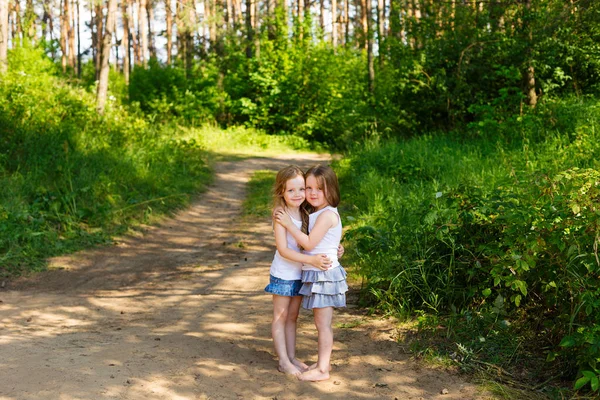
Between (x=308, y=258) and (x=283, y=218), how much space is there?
1.05 ft

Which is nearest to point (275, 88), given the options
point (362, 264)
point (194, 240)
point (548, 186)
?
point (194, 240)

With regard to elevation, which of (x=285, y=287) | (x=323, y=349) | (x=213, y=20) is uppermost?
(x=213, y=20)

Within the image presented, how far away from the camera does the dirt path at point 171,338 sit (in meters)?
4.03

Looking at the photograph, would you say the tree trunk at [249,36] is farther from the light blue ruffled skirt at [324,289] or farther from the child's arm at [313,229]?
the light blue ruffled skirt at [324,289]

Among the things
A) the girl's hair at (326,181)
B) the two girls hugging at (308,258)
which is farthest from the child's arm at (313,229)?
the girl's hair at (326,181)

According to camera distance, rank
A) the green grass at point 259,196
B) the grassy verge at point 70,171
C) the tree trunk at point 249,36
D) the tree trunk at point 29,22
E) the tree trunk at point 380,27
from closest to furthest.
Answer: the grassy verge at point 70,171 < the green grass at point 259,196 < the tree trunk at point 29,22 < the tree trunk at point 380,27 < the tree trunk at point 249,36

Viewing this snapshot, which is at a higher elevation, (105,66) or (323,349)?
(105,66)

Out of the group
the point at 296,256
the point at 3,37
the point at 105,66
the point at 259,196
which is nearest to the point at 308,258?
the point at 296,256

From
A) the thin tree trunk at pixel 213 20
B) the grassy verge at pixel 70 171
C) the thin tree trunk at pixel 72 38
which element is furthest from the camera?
the thin tree trunk at pixel 72 38

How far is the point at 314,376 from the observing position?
13.8ft

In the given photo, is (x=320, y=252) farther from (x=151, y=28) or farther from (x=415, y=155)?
(x=151, y=28)

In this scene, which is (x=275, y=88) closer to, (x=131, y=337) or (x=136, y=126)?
(x=136, y=126)

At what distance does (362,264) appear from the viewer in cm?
630

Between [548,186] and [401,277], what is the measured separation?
56.0 inches
